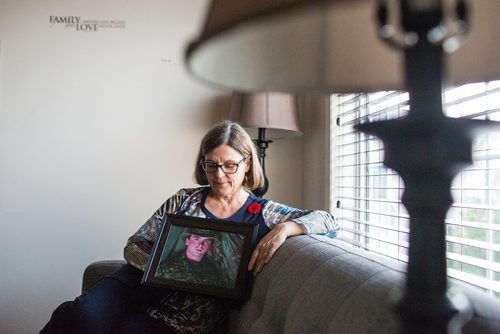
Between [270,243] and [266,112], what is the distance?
0.92 meters

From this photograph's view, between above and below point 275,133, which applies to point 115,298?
below

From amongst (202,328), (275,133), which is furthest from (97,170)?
(202,328)

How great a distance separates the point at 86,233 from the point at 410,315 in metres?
2.46

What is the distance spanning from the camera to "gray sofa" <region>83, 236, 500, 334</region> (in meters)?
0.66

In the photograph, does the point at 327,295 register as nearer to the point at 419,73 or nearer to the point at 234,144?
the point at 419,73

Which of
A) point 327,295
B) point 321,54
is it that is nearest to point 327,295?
point 327,295

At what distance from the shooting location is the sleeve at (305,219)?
142cm

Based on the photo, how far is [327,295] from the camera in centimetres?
87

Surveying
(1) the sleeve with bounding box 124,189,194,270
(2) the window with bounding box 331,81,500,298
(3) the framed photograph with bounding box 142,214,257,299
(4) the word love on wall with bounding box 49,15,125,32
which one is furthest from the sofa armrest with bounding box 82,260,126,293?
(4) the word love on wall with bounding box 49,15,125,32

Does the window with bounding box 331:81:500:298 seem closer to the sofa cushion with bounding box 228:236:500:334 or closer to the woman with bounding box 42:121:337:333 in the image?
the sofa cushion with bounding box 228:236:500:334

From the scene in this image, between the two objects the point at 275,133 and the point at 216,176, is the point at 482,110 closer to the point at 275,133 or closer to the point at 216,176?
the point at 216,176

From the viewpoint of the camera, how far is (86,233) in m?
2.54

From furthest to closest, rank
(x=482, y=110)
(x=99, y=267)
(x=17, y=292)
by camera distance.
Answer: (x=17, y=292) → (x=99, y=267) → (x=482, y=110)


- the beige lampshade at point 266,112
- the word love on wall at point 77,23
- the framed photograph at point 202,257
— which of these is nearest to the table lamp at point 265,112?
the beige lampshade at point 266,112
